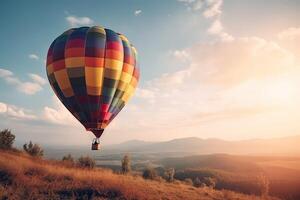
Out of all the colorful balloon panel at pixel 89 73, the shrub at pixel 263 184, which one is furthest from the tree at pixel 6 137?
the shrub at pixel 263 184

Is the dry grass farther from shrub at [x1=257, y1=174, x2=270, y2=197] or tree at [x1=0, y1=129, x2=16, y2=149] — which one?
tree at [x1=0, y1=129, x2=16, y2=149]

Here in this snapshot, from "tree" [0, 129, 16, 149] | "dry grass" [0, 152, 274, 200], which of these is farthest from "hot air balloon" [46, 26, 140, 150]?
"tree" [0, 129, 16, 149]

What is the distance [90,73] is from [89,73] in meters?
0.08

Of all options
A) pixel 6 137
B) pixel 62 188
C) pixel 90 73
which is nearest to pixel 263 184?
pixel 62 188

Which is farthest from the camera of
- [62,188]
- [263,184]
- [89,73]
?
[89,73]

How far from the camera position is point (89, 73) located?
879 inches

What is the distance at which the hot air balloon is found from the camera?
22.3 meters

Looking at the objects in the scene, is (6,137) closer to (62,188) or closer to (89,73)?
(89,73)

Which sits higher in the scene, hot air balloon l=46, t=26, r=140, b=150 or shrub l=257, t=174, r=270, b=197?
hot air balloon l=46, t=26, r=140, b=150

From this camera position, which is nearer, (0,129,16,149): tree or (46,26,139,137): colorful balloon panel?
(46,26,139,137): colorful balloon panel

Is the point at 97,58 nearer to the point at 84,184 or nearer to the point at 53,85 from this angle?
the point at 53,85

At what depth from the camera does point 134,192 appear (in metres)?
14.4

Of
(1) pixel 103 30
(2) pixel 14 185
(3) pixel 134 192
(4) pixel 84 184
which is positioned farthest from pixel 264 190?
(1) pixel 103 30

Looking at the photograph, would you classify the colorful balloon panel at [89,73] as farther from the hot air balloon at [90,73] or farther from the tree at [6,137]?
the tree at [6,137]
